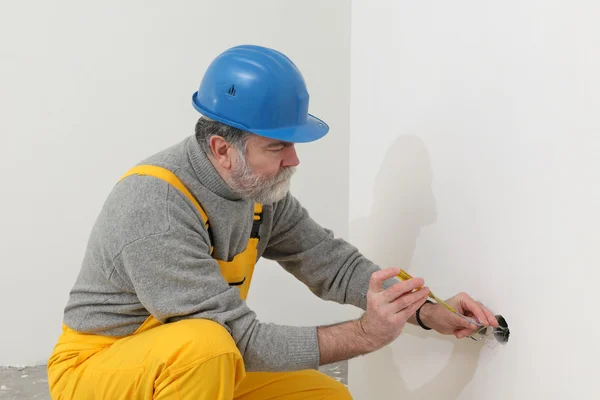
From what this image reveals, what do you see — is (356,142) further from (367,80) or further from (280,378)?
(280,378)

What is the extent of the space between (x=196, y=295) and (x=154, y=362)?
0.49 ft

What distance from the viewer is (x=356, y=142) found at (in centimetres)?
200

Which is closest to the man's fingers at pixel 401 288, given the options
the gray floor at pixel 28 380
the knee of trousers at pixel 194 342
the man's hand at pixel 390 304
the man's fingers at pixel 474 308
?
the man's hand at pixel 390 304

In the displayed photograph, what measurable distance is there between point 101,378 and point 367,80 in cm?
104

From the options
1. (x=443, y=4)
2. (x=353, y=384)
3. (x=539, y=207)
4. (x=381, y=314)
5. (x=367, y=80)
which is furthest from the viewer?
(x=353, y=384)

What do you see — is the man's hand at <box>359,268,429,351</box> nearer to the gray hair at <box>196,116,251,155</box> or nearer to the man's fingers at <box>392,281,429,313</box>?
the man's fingers at <box>392,281,429,313</box>

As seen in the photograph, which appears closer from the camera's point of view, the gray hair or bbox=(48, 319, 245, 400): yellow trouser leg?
bbox=(48, 319, 245, 400): yellow trouser leg

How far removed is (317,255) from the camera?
67.7 inches

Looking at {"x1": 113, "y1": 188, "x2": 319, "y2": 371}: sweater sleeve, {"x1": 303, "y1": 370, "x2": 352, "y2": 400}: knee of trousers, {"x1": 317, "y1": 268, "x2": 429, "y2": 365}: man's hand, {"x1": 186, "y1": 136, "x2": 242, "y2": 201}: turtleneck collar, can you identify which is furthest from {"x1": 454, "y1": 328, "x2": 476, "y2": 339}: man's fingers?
{"x1": 186, "y1": 136, "x2": 242, "y2": 201}: turtleneck collar

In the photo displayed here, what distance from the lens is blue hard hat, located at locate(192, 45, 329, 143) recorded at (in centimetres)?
137

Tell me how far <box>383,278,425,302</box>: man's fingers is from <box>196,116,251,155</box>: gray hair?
16.2 inches

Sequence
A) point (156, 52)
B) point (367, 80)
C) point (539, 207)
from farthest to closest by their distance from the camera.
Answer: point (156, 52) → point (367, 80) → point (539, 207)

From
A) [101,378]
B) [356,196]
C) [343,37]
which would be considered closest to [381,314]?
[101,378]

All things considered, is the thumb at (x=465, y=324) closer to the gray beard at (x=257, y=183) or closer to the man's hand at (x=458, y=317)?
the man's hand at (x=458, y=317)
